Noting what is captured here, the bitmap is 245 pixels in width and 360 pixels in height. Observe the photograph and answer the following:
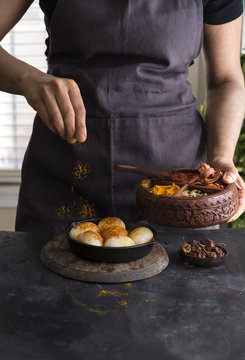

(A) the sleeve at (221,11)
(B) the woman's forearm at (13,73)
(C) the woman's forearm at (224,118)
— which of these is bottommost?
(C) the woman's forearm at (224,118)

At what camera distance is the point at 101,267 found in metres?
1.05

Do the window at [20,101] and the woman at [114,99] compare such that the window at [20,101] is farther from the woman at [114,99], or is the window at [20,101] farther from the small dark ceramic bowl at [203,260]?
the small dark ceramic bowl at [203,260]

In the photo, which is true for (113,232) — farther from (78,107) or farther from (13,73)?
(13,73)

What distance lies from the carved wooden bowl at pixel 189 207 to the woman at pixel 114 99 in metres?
0.14

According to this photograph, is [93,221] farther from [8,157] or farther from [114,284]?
[8,157]

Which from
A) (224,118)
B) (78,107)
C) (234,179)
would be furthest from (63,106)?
(224,118)

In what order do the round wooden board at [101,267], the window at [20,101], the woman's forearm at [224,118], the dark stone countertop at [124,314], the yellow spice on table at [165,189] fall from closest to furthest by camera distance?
the dark stone countertop at [124,314] < the round wooden board at [101,267] < the yellow spice on table at [165,189] < the woman's forearm at [224,118] < the window at [20,101]

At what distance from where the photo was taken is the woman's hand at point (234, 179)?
123 cm

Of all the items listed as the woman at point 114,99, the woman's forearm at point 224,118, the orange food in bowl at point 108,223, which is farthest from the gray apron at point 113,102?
the orange food in bowl at point 108,223

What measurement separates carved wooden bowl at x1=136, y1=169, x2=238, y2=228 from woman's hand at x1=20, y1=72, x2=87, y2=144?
224 millimetres

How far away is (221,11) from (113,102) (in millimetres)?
481

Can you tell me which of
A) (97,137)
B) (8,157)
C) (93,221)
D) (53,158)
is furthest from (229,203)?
(8,157)

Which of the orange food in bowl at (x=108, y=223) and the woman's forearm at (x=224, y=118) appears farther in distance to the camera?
the woman's forearm at (x=224, y=118)

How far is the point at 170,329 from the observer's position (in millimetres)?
842
